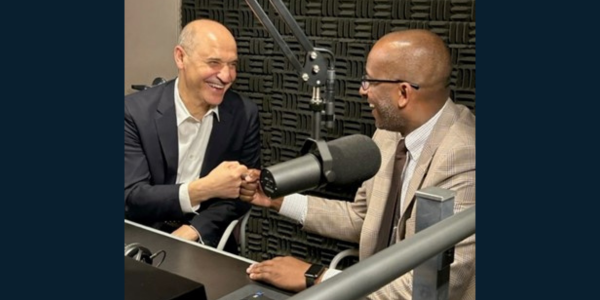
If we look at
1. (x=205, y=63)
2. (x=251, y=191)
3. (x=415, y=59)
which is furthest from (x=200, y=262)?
(x=205, y=63)

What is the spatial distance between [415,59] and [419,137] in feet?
0.69

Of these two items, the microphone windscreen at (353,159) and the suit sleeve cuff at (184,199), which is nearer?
the microphone windscreen at (353,159)

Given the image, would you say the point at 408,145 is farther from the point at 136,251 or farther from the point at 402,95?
the point at 136,251

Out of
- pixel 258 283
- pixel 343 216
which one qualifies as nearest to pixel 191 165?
pixel 343 216

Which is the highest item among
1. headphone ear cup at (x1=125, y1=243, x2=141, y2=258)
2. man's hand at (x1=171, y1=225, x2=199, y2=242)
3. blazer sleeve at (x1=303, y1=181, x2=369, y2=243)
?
headphone ear cup at (x1=125, y1=243, x2=141, y2=258)

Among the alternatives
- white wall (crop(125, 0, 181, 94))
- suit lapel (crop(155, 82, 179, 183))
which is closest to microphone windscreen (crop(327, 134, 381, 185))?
suit lapel (crop(155, 82, 179, 183))

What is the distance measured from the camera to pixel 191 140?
2.42 m

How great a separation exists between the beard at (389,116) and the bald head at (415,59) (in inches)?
3.1

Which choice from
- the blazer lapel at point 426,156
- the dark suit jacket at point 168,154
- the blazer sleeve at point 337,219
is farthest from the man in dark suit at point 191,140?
the blazer lapel at point 426,156

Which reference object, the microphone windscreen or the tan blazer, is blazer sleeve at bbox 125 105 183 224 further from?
the microphone windscreen

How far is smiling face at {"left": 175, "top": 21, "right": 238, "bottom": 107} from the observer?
7.93 ft

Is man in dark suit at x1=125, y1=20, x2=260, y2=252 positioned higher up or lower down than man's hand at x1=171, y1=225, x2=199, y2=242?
higher up

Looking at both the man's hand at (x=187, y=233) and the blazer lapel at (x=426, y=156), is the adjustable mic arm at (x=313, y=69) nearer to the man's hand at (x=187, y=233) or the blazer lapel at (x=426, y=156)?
the blazer lapel at (x=426, y=156)

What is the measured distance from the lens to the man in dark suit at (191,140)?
2131 millimetres
